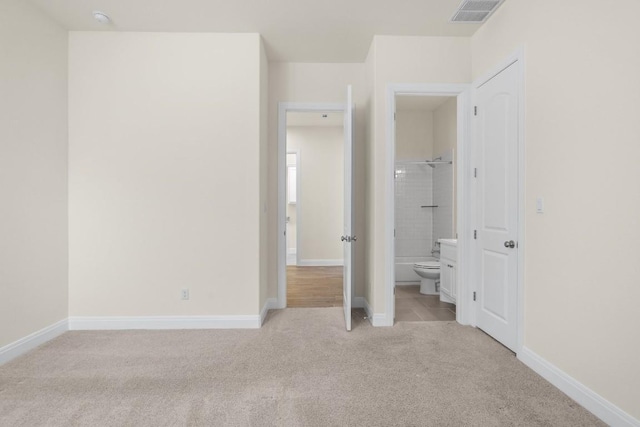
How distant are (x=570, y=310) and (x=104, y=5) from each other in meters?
4.00

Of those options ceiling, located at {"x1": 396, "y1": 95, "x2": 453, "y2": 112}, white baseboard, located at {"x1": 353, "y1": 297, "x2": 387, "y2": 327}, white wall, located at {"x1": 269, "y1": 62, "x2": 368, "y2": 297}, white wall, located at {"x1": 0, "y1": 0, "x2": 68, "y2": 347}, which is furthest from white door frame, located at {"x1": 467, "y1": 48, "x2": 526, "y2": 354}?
white wall, located at {"x1": 0, "y1": 0, "x2": 68, "y2": 347}

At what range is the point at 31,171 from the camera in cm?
272

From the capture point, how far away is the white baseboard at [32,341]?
2494 mm

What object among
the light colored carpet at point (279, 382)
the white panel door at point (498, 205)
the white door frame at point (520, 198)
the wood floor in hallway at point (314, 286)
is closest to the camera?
the light colored carpet at point (279, 382)

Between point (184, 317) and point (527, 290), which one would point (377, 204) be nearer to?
point (527, 290)

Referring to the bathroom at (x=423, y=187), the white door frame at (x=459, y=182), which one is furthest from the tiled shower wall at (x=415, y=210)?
the white door frame at (x=459, y=182)

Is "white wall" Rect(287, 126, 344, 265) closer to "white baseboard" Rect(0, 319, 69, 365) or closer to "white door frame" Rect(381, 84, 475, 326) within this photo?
"white door frame" Rect(381, 84, 475, 326)

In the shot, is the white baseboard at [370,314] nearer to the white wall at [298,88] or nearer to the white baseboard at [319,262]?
the white wall at [298,88]

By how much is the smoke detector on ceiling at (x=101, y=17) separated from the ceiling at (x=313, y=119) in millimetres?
3192

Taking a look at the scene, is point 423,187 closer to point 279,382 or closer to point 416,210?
point 416,210

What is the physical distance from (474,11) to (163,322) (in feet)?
12.6

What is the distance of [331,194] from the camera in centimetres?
682

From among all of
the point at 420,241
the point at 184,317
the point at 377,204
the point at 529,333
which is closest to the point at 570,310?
the point at 529,333

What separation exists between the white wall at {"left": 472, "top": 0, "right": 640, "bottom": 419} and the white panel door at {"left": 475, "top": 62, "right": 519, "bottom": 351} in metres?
0.17
